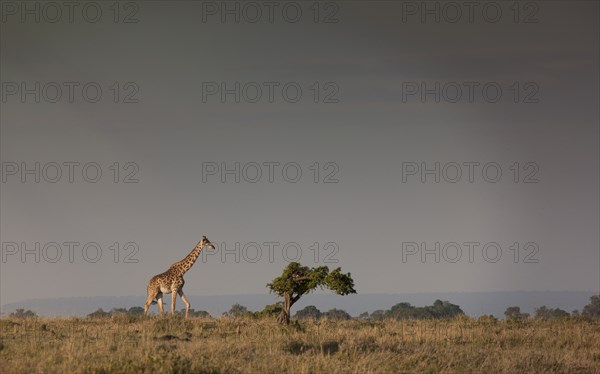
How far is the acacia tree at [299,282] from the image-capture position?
116 ft

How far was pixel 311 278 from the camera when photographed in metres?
36.1

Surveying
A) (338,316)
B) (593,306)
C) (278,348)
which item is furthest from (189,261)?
(593,306)

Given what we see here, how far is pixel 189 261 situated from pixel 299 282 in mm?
6505

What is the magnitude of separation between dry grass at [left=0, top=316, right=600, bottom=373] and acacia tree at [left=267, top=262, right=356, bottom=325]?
1451mm

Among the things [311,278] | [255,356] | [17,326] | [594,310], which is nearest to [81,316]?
[17,326]

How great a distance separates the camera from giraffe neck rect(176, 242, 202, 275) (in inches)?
1594

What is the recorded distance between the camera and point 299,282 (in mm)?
36719

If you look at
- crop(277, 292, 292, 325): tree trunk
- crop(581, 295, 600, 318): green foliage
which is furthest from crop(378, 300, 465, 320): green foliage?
crop(277, 292, 292, 325): tree trunk

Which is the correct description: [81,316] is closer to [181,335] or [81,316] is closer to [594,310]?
[181,335]

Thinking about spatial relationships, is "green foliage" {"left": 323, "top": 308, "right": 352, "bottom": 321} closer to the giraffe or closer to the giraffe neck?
the giraffe neck

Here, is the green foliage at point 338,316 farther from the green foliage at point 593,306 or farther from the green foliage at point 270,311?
the green foliage at point 593,306

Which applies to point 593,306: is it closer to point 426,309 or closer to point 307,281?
point 426,309

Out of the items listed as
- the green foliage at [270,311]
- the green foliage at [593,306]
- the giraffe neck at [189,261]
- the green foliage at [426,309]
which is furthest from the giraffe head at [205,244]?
the green foliage at [593,306]

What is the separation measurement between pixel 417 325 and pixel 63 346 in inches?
660
